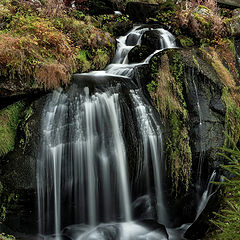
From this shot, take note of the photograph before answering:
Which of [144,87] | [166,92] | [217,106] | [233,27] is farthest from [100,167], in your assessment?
[233,27]

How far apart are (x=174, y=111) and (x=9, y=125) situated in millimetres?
3576

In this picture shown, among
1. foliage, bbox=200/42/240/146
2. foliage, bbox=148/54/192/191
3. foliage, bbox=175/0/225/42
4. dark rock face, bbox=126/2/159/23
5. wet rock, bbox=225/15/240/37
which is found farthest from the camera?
dark rock face, bbox=126/2/159/23

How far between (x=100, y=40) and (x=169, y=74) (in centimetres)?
263

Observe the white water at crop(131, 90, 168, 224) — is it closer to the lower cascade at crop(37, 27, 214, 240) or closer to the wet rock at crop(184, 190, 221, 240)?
the lower cascade at crop(37, 27, 214, 240)

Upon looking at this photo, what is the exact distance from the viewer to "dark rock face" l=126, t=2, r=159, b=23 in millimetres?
10500

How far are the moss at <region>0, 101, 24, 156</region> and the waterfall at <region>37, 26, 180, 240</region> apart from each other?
555 millimetres

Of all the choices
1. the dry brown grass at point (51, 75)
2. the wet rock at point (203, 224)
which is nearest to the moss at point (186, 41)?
the dry brown grass at point (51, 75)

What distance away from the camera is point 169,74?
584 centimetres

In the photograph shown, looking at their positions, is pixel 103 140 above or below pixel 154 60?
below

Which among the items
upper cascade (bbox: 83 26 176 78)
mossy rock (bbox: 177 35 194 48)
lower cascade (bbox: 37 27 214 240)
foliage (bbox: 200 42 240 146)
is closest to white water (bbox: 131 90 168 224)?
lower cascade (bbox: 37 27 214 240)

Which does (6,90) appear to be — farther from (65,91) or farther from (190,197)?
(190,197)

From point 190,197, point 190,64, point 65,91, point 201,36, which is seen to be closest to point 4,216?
point 65,91

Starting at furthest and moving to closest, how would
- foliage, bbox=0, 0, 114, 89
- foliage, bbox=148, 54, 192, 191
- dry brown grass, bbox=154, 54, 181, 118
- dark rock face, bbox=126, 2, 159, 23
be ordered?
dark rock face, bbox=126, 2, 159, 23, dry brown grass, bbox=154, 54, 181, 118, foliage, bbox=148, 54, 192, 191, foliage, bbox=0, 0, 114, 89

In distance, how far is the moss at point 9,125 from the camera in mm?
4293
